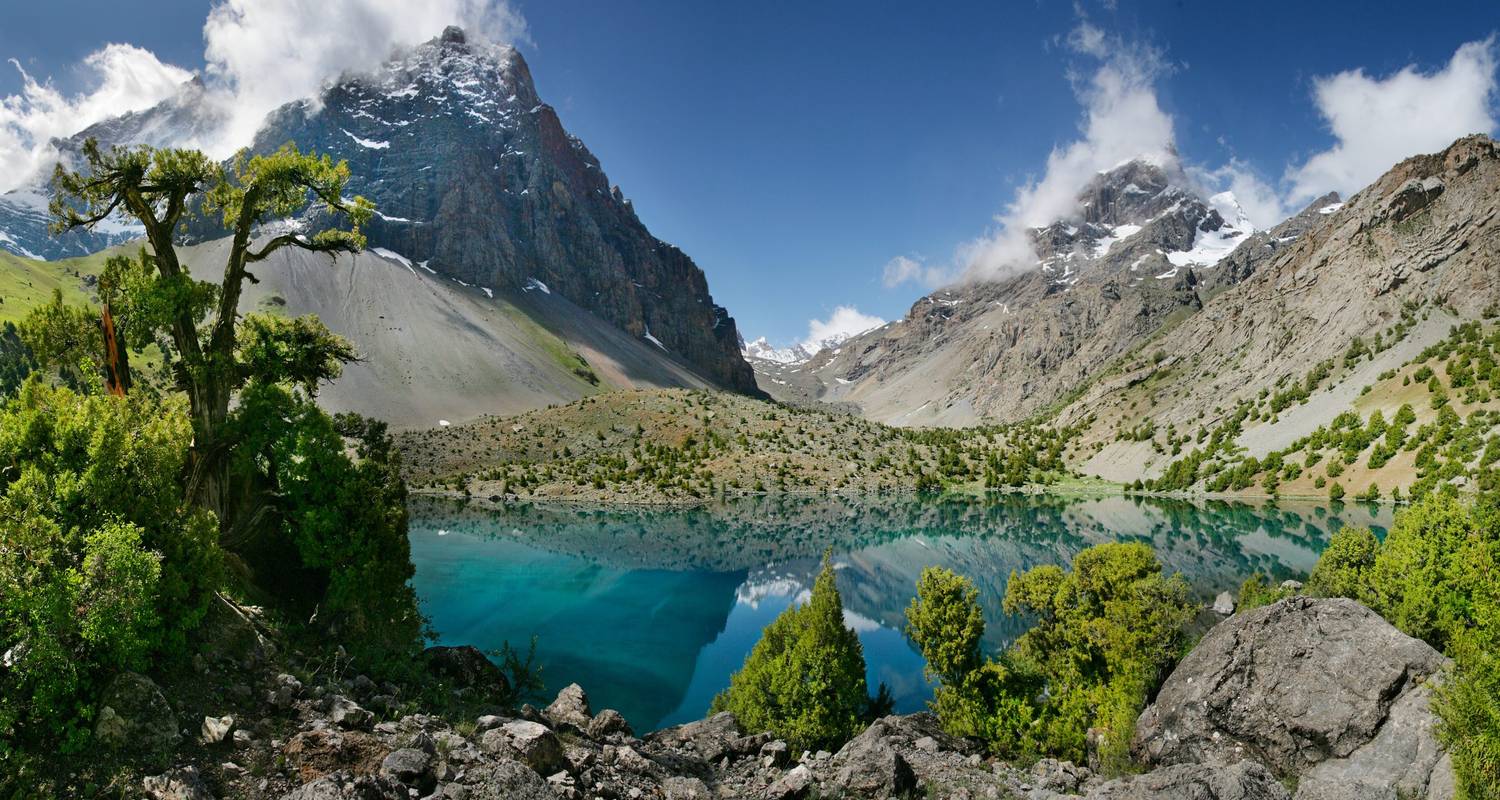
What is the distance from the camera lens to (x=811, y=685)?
1847 centimetres

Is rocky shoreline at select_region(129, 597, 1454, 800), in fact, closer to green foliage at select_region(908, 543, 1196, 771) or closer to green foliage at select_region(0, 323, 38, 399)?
green foliage at select_region(908, 543, 1196, 771)

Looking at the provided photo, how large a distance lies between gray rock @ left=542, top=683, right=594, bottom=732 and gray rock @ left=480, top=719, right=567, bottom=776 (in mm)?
4936

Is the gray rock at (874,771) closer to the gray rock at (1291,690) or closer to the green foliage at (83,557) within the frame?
the gray rock at (1291,690)

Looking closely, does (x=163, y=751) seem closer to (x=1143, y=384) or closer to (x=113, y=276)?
(x=113, y=276)

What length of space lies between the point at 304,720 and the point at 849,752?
11.2 m

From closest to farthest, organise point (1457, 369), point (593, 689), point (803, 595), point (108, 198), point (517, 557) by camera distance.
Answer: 1. point (108, 198)
2. point (593, 689)
3. point (803, 595)
4. point (517, 557)
5. point (1457, 369)

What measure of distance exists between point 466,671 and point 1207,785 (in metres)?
17.1

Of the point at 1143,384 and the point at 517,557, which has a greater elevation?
the point at 1143,384

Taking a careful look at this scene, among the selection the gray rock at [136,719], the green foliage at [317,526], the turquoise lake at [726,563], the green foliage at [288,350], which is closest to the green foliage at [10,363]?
the turquoise lake at [726,563]

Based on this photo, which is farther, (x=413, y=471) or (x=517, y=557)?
(x=413, y=471)

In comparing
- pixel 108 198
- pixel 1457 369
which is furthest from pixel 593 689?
pixel 1457 369

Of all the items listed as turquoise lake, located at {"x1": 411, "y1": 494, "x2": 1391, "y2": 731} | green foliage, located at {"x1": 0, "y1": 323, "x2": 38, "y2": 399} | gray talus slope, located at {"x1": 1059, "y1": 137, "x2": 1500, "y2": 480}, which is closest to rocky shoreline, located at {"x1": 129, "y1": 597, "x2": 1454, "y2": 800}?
turquoise lake, located at {"x1": 411, "y1": 494, "x2": 1391, "y2": 731}

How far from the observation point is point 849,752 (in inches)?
634

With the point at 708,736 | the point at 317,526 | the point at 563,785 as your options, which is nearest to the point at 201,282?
the point at 317,526
